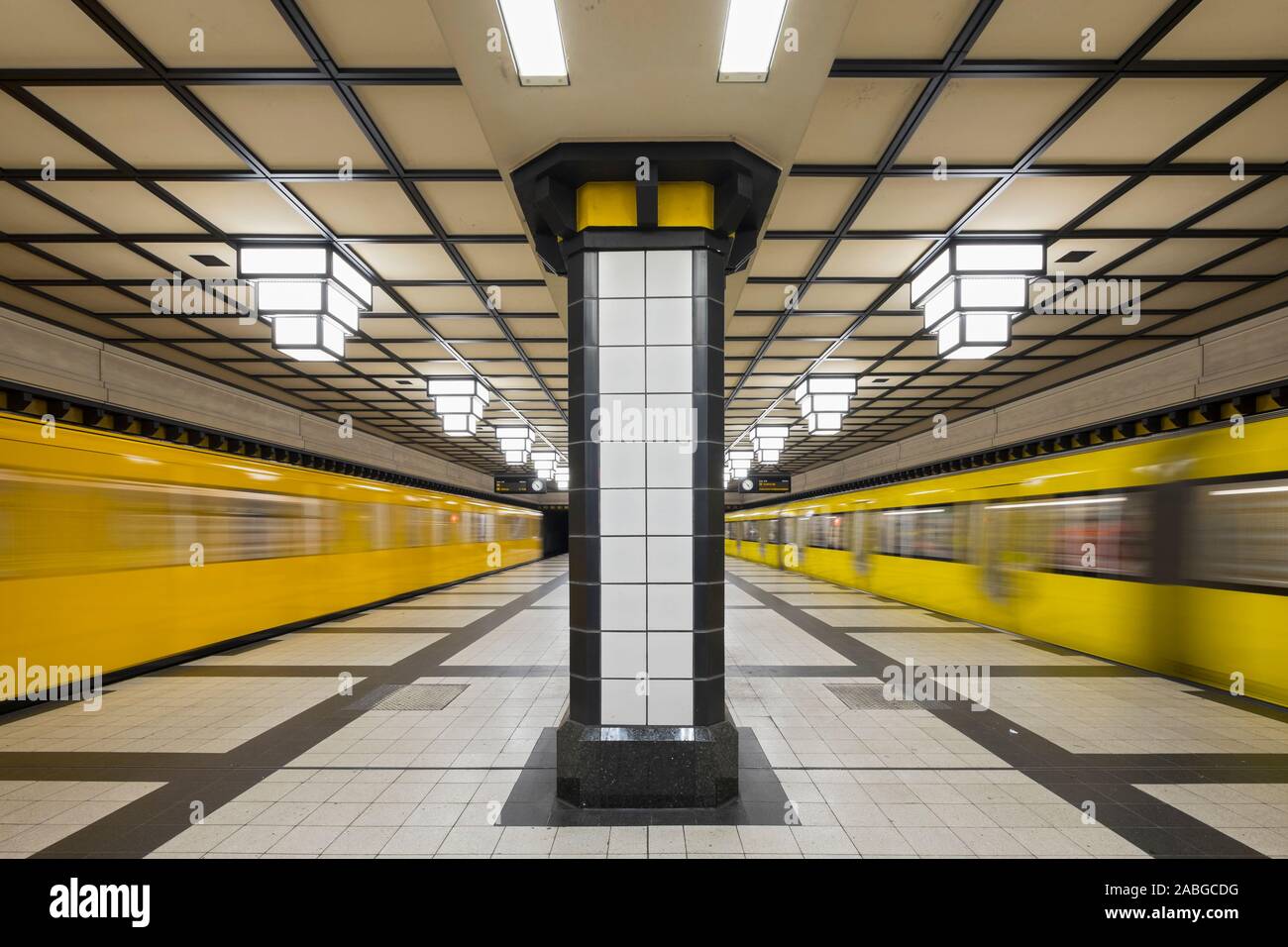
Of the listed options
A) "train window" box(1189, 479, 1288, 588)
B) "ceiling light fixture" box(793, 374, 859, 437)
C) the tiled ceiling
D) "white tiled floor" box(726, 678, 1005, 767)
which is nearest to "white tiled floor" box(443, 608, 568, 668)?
"white tiled floor" box(726, 678, 1005, 767)

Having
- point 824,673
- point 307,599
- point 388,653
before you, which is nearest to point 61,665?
point 388,653

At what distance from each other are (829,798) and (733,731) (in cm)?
72

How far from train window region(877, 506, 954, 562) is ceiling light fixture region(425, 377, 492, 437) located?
29.7 feet

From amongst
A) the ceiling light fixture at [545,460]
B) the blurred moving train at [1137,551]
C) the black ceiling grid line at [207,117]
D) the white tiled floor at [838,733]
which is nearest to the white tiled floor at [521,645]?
the white tiled floor at [838,733]

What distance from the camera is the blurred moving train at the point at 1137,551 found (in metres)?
4.99

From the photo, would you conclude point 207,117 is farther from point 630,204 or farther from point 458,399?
point 458,399

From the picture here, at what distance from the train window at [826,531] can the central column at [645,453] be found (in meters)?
12.9

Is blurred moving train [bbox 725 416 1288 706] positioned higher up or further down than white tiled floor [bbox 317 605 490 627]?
higher up

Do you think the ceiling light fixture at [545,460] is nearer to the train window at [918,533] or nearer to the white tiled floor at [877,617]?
the white tiled floor at [877,617]

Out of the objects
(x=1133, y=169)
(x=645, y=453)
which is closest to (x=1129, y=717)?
(x=1133, y=169)

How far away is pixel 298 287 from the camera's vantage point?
5.27 metres

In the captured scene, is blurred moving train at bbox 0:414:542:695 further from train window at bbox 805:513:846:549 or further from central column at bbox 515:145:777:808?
train window at bbox 805:513:846:549

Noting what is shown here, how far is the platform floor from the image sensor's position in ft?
9.39

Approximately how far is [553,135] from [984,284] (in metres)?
4.34
